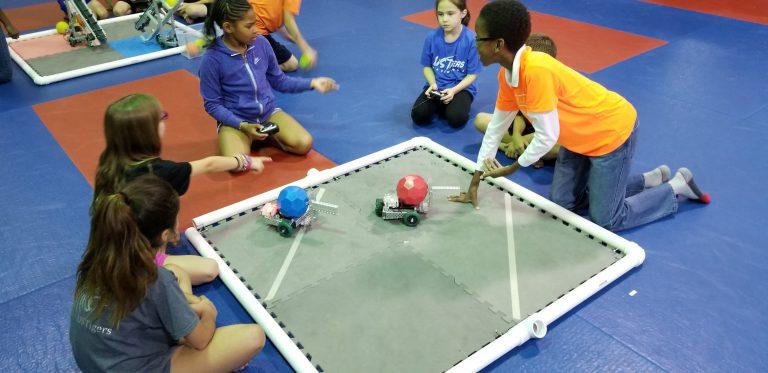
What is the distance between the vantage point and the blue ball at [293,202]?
3.03 meters

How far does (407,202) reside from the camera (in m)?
3.15

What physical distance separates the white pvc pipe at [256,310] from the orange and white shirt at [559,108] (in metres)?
1.57

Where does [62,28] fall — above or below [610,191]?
below

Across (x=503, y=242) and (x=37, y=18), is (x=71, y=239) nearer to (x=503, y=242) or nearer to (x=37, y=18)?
(x=503, y=242)

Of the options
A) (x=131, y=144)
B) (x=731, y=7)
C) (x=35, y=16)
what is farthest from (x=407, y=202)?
(x=35, y=16)

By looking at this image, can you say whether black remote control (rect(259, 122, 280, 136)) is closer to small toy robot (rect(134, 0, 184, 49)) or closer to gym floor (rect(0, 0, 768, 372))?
gym floor (rect(0, 0, 768, 372))

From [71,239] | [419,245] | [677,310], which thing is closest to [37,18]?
[71,239]

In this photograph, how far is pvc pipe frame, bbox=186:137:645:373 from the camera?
2371 mm

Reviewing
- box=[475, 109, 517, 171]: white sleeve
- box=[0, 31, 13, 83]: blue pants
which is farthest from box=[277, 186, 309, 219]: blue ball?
box=[0, 31, 13, 83]: blue pants

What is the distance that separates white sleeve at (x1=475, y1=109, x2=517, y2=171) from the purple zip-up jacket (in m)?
1.63

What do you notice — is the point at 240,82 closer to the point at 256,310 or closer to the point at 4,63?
the point at 256,310

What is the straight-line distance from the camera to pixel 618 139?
2980 millimetres

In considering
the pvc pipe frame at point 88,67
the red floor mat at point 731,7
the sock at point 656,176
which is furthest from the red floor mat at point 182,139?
the red floor mat at point 731,7

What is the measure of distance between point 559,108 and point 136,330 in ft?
7.63
